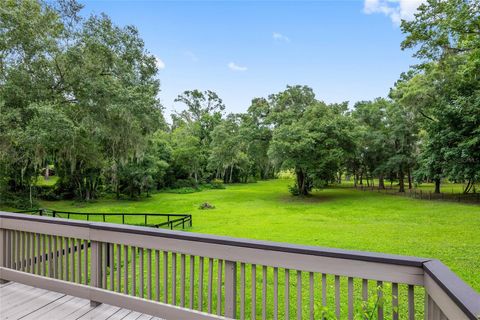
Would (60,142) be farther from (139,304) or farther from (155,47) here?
(139,304)

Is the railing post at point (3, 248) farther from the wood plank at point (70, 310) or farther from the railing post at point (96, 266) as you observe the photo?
the railing post at point (96, 266)

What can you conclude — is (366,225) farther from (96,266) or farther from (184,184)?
(184,184)

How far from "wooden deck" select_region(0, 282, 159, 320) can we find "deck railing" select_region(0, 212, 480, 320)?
10 cm

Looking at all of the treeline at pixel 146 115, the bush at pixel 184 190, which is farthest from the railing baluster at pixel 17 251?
the bush at pixel 184 190

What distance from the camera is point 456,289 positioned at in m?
1.15

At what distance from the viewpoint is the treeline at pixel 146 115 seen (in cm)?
801

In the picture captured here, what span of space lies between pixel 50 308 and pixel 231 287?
1.75 m

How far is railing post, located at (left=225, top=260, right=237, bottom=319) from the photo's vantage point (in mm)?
2002

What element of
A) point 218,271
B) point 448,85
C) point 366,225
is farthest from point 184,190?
point 218,271

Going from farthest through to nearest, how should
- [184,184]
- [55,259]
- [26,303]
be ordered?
1. [184,184]
2. [55,259]
3. [26,303]

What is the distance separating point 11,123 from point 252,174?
119 ft


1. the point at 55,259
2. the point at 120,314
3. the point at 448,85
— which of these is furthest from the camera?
the point at 448,85

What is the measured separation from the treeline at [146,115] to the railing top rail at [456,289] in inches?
309

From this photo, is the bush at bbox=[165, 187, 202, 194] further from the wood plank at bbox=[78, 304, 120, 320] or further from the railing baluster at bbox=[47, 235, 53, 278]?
the wood plank at bbox=[78, 304, 120, 320]
